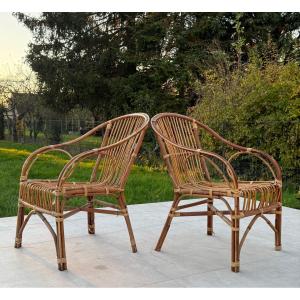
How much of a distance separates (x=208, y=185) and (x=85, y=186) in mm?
736

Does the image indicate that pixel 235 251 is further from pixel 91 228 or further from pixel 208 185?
pixel 91 228

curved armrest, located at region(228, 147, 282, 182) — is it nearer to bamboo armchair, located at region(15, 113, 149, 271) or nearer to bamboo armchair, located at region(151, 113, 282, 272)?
bamboo armchair, located at region(151, 113, 282, 272)

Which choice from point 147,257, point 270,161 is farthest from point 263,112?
point 147,257

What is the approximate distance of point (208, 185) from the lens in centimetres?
294

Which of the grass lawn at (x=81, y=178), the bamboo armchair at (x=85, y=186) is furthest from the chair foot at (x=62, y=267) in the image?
the grass lawn at (x=81, y=178)

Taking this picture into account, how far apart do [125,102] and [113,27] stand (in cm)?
198

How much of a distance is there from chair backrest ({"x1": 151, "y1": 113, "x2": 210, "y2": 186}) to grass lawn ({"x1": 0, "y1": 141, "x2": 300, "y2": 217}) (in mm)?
1793

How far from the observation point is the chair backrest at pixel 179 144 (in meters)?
2.86

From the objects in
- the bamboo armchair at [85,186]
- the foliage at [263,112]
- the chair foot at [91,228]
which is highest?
the foliage at [263,112]

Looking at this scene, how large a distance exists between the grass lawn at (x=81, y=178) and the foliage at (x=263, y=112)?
56 centimetres

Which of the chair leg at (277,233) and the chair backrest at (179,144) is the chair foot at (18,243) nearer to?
the chair backrest at (179,144)

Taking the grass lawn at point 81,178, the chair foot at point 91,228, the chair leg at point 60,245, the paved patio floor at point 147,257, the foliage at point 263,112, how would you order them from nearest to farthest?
the paved patio floor at point 147,257, the chair leg at point 60,245, the chair foot at point 91,228, the grass lawn at point 81,178, the foliage at point 263,112

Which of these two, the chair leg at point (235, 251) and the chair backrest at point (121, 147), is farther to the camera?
the chair backrest at point (121, 147)
